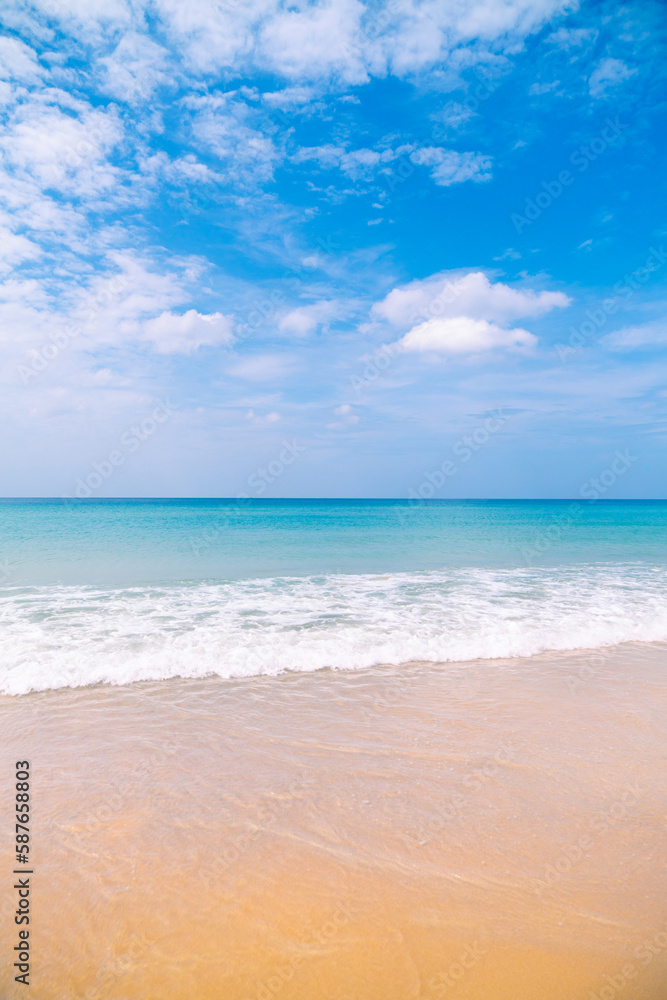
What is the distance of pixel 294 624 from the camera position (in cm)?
1031

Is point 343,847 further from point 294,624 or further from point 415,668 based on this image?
point 294,624

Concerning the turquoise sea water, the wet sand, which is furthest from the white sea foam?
the wet sand

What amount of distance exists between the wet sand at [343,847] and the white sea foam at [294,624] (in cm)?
127

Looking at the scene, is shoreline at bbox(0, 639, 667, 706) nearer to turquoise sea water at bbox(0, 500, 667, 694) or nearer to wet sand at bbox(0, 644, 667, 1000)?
turquoise sea water at bbox(0, 500, 667, 694)

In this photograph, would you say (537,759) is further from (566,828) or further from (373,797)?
(373,797)

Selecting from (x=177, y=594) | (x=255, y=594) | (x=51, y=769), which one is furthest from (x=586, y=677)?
(x=177, y=594)

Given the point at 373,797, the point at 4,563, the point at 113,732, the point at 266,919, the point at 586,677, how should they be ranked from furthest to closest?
1. the point at 4,563
2. the point at 586,677
3. the point at 113,732
4. the point at 373,797
5. the point at 266,919

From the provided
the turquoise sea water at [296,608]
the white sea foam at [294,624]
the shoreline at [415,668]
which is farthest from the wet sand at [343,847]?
the turquoise sea water at [296,608]

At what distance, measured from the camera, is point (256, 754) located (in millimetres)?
5469

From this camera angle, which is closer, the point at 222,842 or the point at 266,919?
the point at 266,919

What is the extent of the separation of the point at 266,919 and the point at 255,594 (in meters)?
10.2

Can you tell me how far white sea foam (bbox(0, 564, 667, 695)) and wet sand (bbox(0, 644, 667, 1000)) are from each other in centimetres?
127

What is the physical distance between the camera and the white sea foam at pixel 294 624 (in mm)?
8117

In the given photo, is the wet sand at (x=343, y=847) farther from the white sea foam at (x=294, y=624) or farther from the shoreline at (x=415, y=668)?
the white sea foam at (x=294, y=624)
